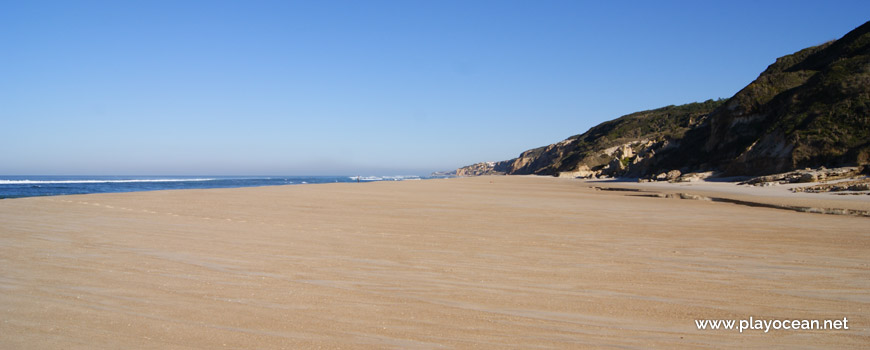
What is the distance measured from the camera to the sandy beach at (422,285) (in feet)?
9.57

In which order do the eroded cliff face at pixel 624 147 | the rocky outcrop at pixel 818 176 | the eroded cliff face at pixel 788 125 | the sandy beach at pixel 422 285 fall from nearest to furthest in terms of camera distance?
the sandy beach at pixel 422 285
the rocky outcrop at pixel 818 176
the eroded cliff face at pixel 788 125
the eroded cliff face at pixel 624 147

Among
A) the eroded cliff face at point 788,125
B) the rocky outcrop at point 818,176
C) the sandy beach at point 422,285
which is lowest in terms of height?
the sandy beach at point 422,285

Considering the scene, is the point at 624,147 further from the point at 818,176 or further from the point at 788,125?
the point at 818,176

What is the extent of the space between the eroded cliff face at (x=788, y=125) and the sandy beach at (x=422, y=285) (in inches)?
773

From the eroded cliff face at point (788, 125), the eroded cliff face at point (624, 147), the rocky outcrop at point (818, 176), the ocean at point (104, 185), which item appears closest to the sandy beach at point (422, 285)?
the rocky outcrop at point (818, 176)

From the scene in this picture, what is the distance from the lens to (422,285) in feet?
13.5

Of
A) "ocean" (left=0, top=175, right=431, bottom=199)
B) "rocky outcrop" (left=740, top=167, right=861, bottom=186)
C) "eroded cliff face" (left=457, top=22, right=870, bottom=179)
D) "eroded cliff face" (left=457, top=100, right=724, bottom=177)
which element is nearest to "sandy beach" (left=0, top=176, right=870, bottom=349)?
"rocky outcrop" (left=740, top=167, right=861, bottom=186)

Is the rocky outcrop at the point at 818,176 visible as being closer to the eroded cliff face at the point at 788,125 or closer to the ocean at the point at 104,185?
the eroded cliff face at the point at 788,125

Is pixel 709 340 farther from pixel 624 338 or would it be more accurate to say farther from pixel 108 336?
pixel 108 336

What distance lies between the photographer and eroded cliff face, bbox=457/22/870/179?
76.2ft

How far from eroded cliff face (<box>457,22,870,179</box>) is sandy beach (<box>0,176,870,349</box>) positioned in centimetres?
1964

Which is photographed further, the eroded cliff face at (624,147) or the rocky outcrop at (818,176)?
the eroded cliff face at (624,147)

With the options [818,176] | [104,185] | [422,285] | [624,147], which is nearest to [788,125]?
A: [818,176]

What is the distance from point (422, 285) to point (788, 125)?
2926 cm
